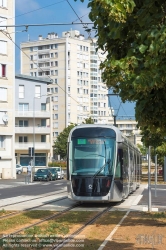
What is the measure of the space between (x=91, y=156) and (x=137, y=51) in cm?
1392

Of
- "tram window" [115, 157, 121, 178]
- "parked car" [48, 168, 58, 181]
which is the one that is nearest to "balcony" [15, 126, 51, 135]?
"parked car" [48, 168, 58, 181]

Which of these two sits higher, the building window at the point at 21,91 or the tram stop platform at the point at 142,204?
the building window at the point at 21,91

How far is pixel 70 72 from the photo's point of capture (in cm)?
11794

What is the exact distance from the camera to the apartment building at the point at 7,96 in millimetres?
59281

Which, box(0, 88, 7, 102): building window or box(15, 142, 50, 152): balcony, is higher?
box(0, 88, 7, 102): building window

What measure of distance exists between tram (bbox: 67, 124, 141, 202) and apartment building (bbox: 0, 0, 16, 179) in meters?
38.8

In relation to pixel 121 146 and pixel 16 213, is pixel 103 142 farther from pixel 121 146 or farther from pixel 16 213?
pixel 16 213

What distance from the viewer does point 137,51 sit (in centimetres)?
702

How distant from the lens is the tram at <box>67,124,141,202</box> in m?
20.3

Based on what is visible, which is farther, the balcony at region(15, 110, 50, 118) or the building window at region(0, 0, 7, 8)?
the balcony at region(15, 110, 50, 118)

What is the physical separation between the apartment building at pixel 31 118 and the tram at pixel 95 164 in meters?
63.1

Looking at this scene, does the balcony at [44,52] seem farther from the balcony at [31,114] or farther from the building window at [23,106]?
the balcony at [31,114]

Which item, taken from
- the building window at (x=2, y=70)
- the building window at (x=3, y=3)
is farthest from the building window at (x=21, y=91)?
the building window at (x=3, y=3)

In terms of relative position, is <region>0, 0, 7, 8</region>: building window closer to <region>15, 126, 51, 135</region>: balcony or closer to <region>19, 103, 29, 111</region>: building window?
<region>15, 126, 51, 135</region>: balcony
